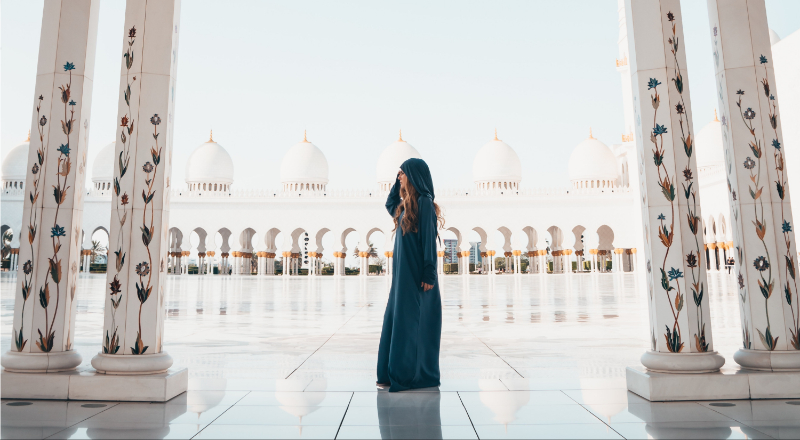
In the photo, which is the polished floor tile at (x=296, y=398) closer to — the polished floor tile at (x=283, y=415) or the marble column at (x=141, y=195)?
the polished floor tile at (x=283, y=415)

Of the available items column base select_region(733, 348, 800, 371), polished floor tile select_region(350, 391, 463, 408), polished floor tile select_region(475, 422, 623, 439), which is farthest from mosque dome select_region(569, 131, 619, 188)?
polished floor tile select_region(475, 422, 623, 439)

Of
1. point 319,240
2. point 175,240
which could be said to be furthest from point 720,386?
point 175,240

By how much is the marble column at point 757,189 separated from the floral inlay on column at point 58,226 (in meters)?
2.99

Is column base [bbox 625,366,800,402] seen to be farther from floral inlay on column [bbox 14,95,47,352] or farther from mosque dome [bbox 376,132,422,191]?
mosque dome [bbox 376,132,422,191]

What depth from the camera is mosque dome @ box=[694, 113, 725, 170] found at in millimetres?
23881

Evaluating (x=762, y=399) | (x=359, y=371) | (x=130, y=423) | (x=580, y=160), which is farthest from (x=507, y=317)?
(x=580, y=160)

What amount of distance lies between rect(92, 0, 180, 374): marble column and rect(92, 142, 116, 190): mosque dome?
27196mm

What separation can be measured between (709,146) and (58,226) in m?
26.3

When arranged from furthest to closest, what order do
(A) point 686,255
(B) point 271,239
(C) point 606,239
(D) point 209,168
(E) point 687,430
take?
1. (D) point 209,168
2. (C) point 606,239
3. (B) point 271,239
4. (A) point 686,255
5. (E) point 687,430

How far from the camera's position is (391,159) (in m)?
26.3

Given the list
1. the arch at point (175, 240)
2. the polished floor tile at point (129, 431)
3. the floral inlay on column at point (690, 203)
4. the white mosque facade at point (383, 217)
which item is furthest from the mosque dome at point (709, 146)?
the polished floor tile at point (129, 431)

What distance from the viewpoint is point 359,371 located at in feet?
9.19

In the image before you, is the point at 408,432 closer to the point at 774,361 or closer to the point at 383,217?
the point at 774,361

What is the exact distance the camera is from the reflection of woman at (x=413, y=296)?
7.90 feet
